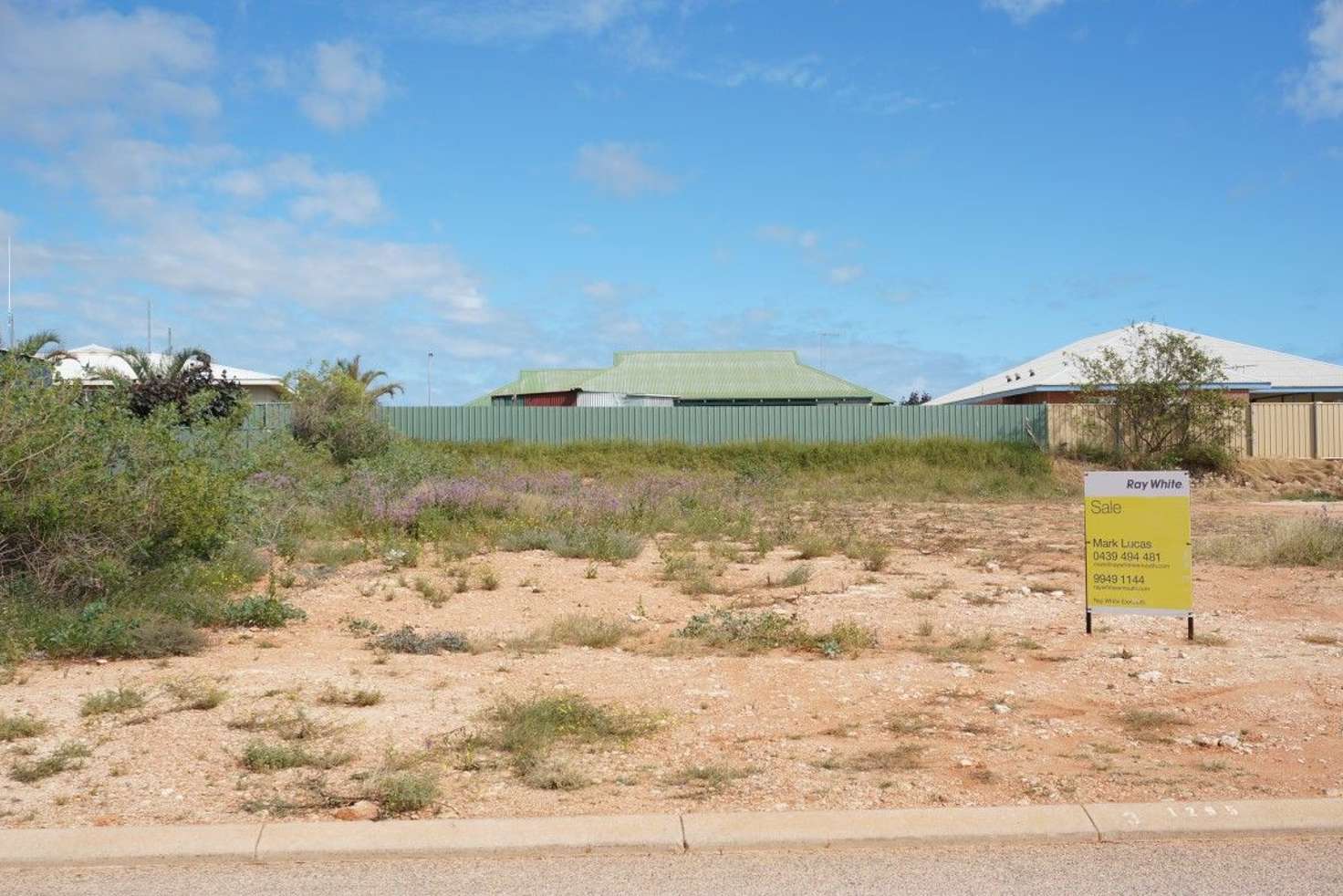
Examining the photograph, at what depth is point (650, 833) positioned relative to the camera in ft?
18.3

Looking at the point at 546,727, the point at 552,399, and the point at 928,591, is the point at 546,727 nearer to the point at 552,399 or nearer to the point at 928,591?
the point at 928,591

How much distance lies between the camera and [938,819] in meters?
5.75

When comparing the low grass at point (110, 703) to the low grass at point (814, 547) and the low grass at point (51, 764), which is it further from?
the low grass at point (814, 547)

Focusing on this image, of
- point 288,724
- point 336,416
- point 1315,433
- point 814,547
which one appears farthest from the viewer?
point 1315,433

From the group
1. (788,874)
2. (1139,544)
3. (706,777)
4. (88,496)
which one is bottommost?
(788,874)

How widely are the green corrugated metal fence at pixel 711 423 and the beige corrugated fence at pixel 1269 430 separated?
2.82 ft

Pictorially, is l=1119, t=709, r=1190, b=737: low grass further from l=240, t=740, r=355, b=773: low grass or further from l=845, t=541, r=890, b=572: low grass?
l=845, t=541, r=890, b=572: low grass

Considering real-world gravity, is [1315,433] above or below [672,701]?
above

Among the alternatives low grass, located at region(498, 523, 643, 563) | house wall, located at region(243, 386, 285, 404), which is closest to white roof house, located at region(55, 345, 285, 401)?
house wall, located at region(243, 386, 285, 404)

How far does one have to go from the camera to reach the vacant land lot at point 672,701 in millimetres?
6262

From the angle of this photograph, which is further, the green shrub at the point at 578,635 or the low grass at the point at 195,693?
the green shrub at the point at 578,635

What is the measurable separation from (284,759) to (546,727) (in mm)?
1518

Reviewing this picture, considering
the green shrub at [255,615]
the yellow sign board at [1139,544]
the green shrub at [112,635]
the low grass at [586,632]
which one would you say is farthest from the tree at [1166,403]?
the green shrub at [112,635]

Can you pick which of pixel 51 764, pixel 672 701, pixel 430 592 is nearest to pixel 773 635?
pixel 672 701
